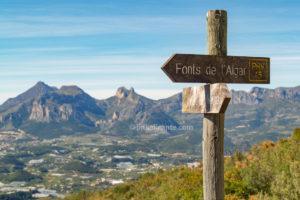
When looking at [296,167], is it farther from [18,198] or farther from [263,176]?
[18,198]

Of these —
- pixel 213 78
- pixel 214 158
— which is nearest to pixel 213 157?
pixel 214 158

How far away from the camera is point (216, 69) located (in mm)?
5707

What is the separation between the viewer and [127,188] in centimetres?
2016

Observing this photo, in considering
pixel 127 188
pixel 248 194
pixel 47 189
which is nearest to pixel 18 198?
pixel 47 189

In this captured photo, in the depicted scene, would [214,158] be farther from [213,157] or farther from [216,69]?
[216,69]

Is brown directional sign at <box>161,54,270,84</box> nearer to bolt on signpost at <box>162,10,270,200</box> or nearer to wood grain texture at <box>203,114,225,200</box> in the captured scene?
bolt on signpost at <box>162,10,270,200</box>

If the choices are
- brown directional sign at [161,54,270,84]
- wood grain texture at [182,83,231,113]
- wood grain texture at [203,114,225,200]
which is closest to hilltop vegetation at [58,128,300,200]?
wood grain texture at [203,114,225,200]

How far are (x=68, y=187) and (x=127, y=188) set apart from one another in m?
176

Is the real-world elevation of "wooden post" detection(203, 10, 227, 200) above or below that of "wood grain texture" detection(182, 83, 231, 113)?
below

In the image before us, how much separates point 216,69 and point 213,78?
176 mm

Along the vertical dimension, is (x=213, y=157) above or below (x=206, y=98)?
below

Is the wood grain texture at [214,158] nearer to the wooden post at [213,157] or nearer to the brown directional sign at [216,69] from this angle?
the wooden post at [213,157]

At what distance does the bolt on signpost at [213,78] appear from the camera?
17.9ft

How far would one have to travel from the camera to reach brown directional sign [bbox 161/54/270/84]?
18.0ft
